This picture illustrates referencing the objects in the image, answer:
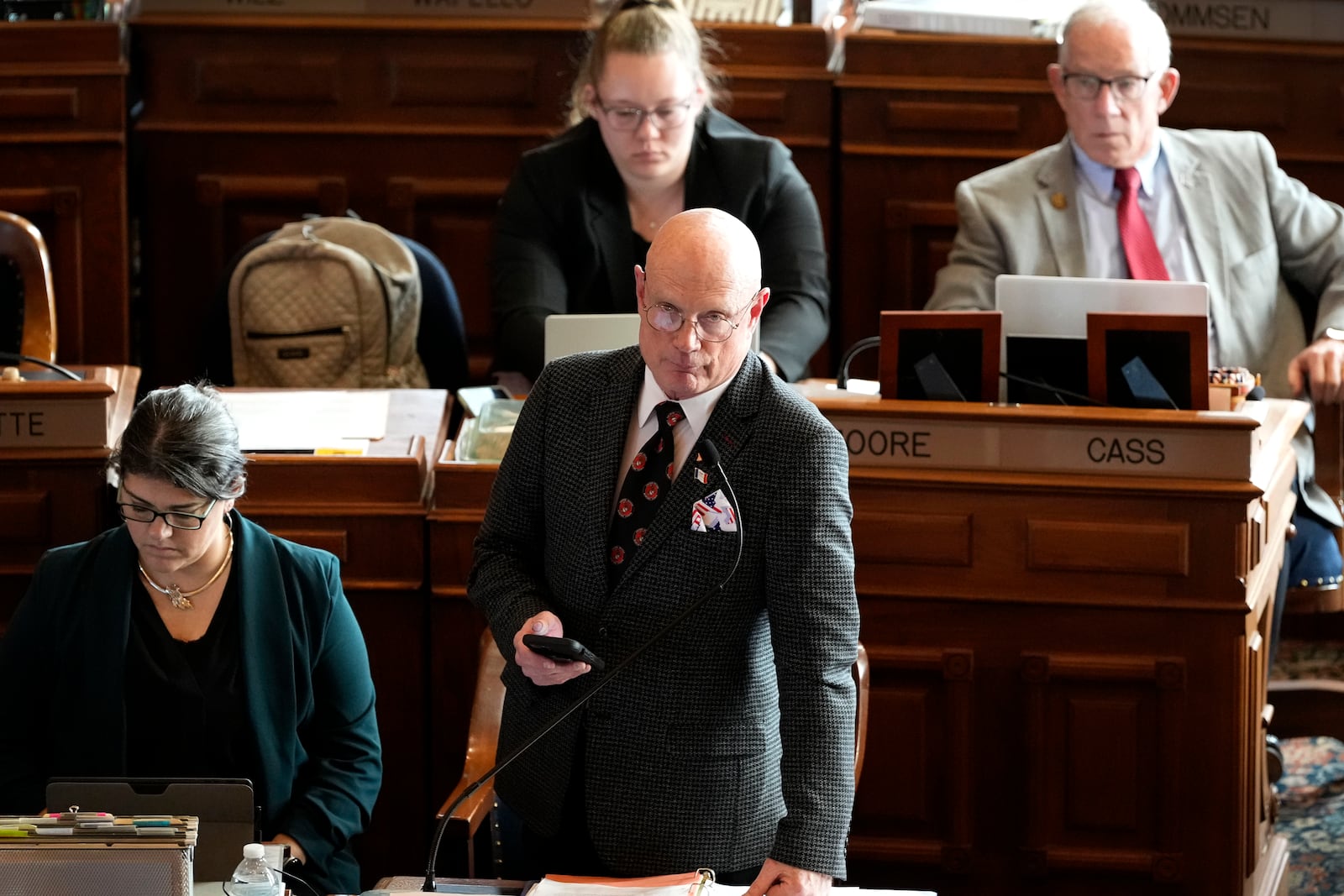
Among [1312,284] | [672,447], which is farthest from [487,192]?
[672,447]

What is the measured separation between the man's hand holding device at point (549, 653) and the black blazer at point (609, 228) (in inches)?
64.6

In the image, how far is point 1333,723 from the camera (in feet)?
12.9

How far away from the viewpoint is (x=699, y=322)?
2053 mm

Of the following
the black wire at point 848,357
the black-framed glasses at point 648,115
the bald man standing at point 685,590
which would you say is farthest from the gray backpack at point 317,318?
the bald man standing at point 685,590

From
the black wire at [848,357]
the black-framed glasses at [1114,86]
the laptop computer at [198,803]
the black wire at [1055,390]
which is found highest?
the black-framed glasses at [1114,86]

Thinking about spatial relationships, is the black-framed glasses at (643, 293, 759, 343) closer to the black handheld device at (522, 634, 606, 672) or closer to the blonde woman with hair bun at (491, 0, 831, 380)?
the black handheld device at (522, 634, 606, 672)

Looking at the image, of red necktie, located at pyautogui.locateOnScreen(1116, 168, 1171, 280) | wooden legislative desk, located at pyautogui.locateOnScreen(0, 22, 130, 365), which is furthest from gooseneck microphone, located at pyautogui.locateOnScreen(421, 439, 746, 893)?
wooden legislative desk, located at pyautogui.locateOnScreen(0, 22, 130, 365)

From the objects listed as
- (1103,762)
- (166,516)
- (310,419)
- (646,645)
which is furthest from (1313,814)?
(166,516)

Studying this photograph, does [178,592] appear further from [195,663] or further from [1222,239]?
[1222,239]

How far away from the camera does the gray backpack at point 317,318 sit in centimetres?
377

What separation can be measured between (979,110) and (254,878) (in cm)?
315

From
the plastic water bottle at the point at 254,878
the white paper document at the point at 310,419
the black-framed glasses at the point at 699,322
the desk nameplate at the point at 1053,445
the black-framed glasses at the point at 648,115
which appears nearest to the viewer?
the plastic water bottle at the point at 254,878

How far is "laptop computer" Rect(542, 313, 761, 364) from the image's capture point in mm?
3010

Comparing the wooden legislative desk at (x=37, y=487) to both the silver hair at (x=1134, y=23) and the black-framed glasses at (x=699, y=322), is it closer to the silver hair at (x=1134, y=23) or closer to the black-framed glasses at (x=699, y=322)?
the black-framed glasses at (x=699, y=322)
